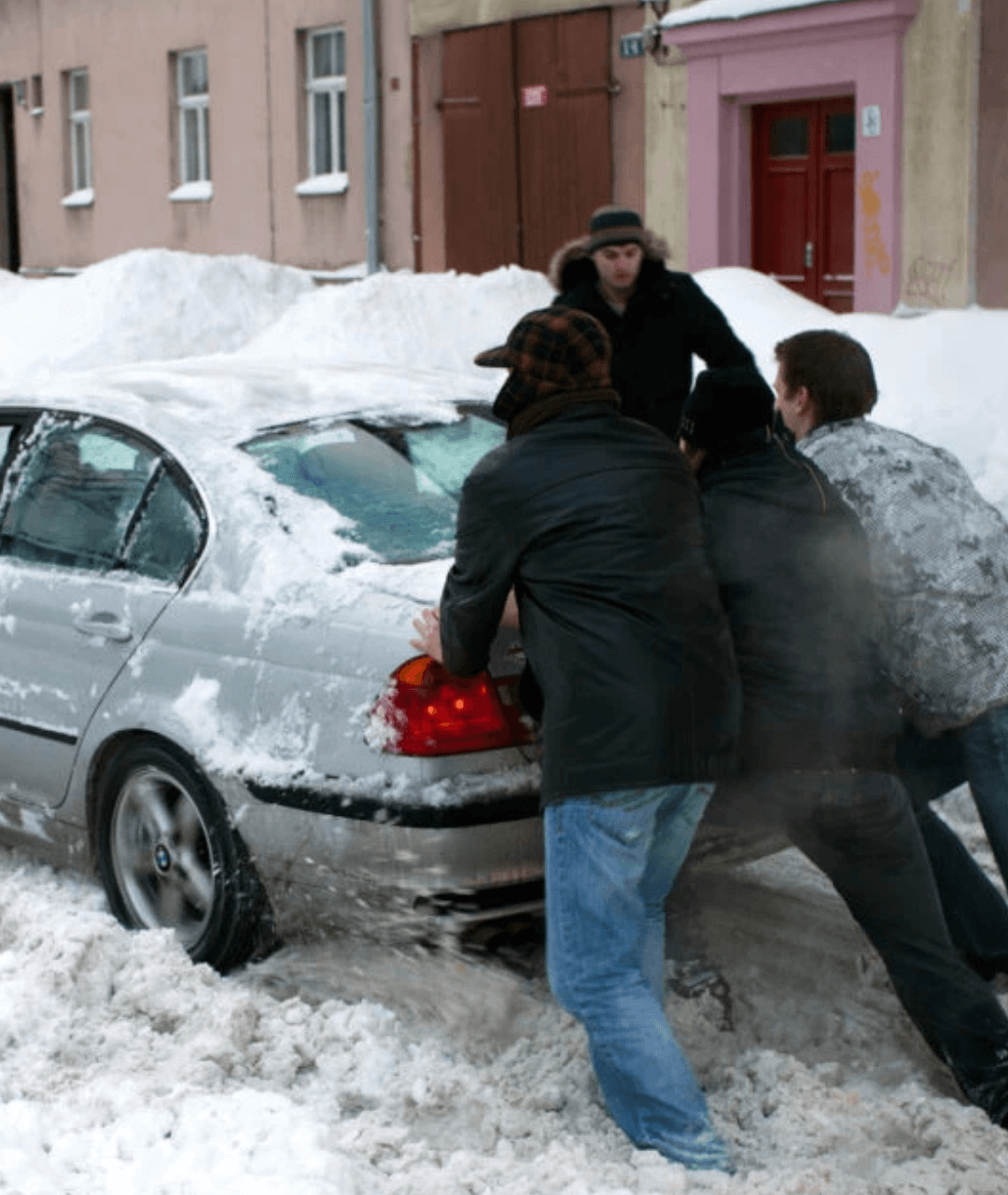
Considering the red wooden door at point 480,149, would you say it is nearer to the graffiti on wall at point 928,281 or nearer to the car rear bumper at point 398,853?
the graffiti on wall at point 928,281

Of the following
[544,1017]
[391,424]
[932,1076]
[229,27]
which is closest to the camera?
[932,1076]

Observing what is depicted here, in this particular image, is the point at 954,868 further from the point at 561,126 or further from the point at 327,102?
the point at 327,102

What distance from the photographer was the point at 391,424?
555 cm

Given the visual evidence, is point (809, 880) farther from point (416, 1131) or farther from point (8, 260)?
point (8, 260)

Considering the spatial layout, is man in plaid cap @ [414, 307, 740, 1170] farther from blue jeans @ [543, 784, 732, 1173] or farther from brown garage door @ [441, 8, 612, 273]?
brown garage door @ [441, 8, 612, 273]

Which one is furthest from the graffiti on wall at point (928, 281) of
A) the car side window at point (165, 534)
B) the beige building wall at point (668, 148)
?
the car side window at point (165, 534)

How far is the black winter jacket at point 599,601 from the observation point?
3967 mm

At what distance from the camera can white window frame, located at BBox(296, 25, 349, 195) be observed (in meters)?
21.2

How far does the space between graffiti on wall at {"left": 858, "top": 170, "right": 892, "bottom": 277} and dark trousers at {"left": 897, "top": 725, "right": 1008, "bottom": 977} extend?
10855mm

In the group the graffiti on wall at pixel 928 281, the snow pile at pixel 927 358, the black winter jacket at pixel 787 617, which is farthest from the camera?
the graffiti on wall at pixel 928 281

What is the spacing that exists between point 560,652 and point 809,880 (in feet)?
6.44

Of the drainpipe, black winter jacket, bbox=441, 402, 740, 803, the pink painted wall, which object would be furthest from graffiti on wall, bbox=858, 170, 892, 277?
black winter jacket, bbox=441, 402, 740, 803

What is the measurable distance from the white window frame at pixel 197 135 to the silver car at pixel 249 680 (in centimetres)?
1850

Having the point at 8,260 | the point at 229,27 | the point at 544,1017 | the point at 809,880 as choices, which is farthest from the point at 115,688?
the point at 8,260
